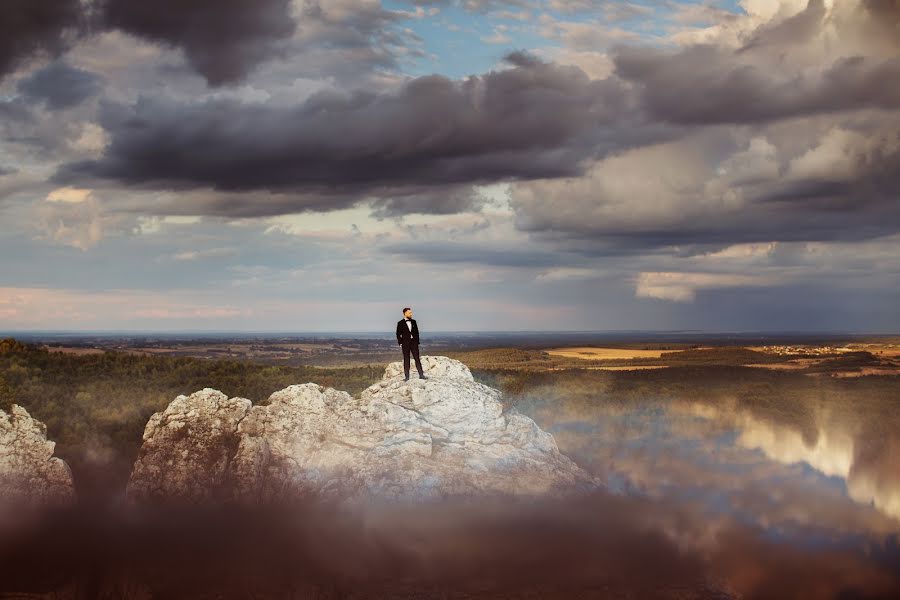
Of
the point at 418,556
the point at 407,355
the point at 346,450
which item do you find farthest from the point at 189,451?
the point at 418,556

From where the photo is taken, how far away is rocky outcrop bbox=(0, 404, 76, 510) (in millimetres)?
28469

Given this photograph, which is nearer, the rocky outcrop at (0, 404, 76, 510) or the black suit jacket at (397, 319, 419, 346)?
the rocky outcrop at (0, 404, 76, 510)

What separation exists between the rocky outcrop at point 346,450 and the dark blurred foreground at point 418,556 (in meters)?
0.97

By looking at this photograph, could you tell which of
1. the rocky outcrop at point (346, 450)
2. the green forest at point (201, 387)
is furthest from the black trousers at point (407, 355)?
the green forest at point (201, 387)

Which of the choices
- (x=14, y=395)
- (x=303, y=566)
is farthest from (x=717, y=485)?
(x=14, y=395)

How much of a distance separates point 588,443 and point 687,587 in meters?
18.9

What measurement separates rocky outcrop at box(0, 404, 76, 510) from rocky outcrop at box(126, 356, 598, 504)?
267 cm

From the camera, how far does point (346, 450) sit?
2934cm

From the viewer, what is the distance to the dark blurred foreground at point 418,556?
70.6ft

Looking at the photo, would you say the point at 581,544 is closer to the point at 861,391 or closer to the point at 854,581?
the point at 854,581

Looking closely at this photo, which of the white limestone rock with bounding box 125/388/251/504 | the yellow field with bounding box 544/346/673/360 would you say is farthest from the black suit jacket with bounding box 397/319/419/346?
the yellow field with bounding box 544/346/673/360

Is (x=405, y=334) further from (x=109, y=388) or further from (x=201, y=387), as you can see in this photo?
(x=109, y=388)

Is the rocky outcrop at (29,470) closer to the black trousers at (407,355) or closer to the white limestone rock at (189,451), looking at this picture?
the white limestone rock at (189,451)

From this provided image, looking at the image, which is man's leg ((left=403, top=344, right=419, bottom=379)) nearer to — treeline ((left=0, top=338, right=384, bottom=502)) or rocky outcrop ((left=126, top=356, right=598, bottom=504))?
rocky outcrop ((left=126, top=356, right=598, bottom=504))
